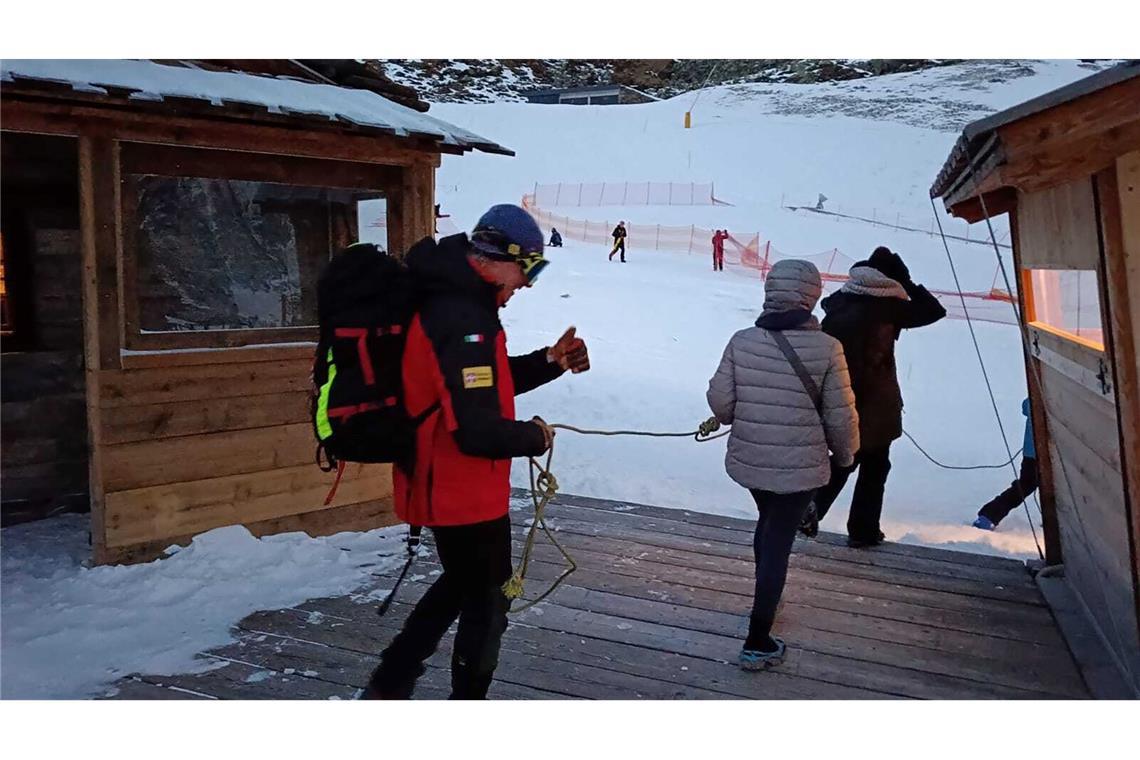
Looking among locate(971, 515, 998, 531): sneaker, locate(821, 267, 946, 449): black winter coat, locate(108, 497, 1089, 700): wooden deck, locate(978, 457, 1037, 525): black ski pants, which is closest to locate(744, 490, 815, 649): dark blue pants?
locate(108, 497, 1089, 700): wooden deck

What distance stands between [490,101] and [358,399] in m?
18.8

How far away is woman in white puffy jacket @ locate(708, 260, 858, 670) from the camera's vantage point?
3.39 m

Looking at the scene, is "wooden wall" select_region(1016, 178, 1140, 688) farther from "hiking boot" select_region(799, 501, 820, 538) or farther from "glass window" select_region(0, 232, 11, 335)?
"glass window" select_region(0, 232, 11, 335)

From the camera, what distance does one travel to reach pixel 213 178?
472cm

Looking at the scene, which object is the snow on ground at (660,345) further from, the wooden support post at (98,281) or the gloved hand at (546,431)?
the gloved hand at (546,431)

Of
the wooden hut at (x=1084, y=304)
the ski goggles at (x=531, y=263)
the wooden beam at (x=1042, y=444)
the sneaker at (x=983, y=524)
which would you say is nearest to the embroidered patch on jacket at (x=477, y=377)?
the ski goggles at (x=531, y=263)

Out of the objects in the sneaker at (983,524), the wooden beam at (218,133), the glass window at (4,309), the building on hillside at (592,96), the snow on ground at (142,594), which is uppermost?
the building on hillside at (592,96)

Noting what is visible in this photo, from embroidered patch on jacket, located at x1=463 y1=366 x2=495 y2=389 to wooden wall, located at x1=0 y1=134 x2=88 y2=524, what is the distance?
4.20m

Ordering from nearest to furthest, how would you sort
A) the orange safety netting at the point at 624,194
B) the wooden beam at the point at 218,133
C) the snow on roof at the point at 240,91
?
1. the snow on roof at the point at 240,91
2. the wooden beam at the point at 218,133
3. the orange safety netting at the point at 624,194

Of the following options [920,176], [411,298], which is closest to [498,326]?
[411,298]

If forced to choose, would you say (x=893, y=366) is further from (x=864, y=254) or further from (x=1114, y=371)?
(x=864, y=254)

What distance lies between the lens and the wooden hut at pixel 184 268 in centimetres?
427

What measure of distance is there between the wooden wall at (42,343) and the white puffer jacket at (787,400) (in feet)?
14.4

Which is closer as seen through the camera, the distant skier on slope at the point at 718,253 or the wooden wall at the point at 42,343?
the wooden wall at the point at 42,343
